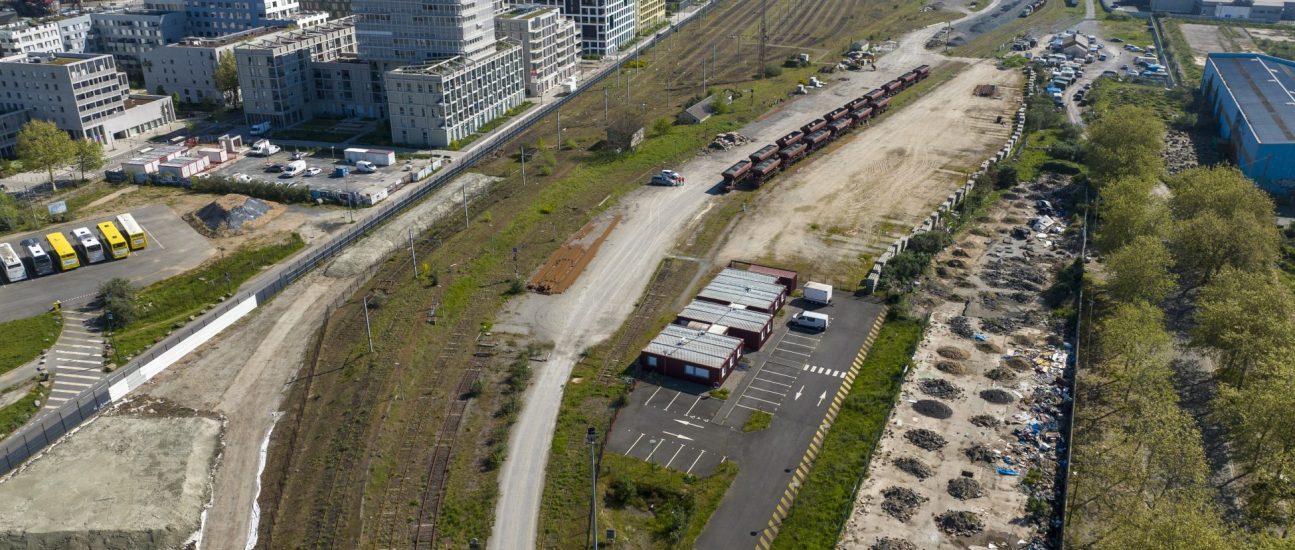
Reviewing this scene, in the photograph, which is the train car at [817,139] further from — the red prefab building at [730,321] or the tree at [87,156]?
the tree at [87,156]

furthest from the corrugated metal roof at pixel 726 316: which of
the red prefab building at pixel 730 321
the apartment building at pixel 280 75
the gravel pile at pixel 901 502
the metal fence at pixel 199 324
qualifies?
the apartment building at pixel 280 75

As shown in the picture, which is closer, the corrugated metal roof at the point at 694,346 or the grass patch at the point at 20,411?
the grass patch at the point at 20,411

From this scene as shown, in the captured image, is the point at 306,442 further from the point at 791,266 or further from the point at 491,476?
the point at 791,266

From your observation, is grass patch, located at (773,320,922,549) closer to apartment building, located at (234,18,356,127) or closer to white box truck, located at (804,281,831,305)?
white box truck, located at (804,281,831,305)

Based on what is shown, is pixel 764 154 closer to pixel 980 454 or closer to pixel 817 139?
pixel 817 139

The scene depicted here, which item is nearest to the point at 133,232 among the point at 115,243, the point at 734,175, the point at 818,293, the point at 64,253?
the point at 115,243
